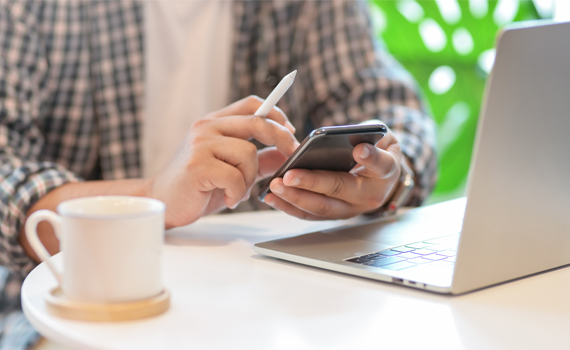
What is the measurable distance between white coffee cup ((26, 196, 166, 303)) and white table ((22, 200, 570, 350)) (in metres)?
0.02

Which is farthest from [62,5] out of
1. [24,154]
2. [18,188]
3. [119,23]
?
[18,188]

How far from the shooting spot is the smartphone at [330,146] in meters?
0.57

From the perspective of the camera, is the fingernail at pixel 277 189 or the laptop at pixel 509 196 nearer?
the laptop at pixel 509 196

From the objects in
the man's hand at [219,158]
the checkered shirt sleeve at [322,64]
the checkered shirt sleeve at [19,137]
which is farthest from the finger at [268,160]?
the checkered shirt sleeve at [322,64]

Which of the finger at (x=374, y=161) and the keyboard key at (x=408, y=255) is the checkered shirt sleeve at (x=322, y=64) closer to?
the finger at (x=374, y=161)

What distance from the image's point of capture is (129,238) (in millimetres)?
417

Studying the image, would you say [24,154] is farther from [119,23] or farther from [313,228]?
[313,228]

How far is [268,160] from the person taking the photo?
0.84m

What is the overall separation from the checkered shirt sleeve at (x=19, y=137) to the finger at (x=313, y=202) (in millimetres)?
428

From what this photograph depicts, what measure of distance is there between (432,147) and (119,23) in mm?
761

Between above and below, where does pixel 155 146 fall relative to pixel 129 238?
below

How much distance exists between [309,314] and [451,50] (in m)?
1.97

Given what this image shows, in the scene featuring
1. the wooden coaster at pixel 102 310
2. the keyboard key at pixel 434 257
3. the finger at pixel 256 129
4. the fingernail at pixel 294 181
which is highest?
the finger at pixel 256 129

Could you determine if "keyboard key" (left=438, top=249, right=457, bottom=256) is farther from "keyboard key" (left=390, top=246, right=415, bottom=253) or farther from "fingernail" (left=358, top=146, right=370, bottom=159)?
"fingernail" (left=358, top=146, right=370, bottom=159)
